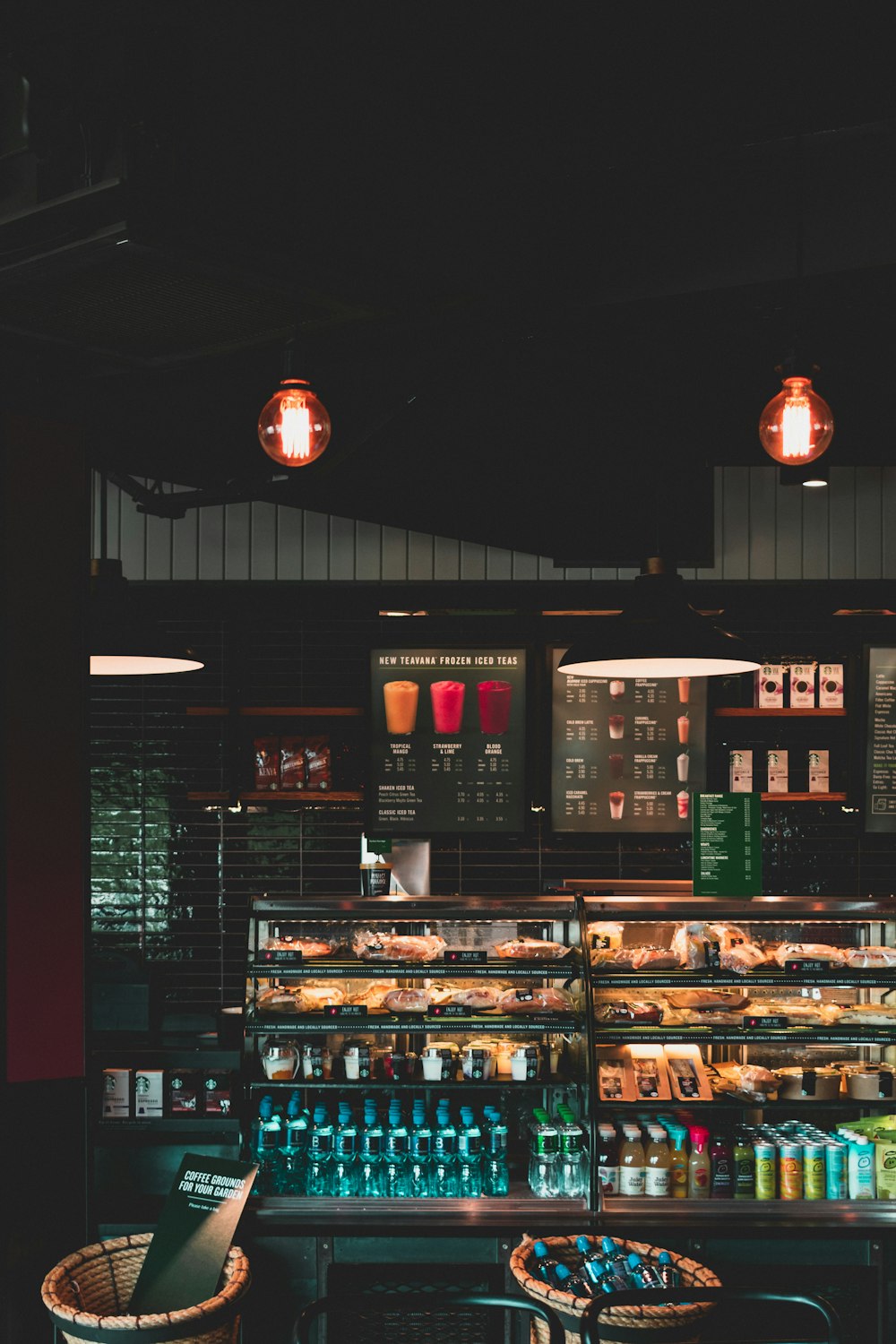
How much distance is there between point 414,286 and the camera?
2.92 m

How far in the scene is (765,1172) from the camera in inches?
148

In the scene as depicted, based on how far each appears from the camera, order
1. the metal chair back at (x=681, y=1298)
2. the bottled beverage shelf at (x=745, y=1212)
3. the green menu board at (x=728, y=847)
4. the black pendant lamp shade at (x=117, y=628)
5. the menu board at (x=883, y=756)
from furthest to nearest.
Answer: the menu board at (x=883, y=756) → the green menu board at (x=728, y=847) → the black pendant lamp shade at (x=117, y=628) → the bottled beverage shelf at (x=745, y=1212) → the metal chair back at (x=681, y=1298)

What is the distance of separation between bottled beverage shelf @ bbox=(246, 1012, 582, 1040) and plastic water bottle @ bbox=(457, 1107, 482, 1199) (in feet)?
0.92

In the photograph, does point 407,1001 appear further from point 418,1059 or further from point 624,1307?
point 624,1307

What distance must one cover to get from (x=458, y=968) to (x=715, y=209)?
8.08 feet

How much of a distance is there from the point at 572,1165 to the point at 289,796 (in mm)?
2889

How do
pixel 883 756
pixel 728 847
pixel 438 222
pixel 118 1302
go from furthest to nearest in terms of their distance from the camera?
pixel 883 756 < pixel 728 847 < pixel 118 1302 < pixel 438 222

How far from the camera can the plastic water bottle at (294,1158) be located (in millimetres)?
3754

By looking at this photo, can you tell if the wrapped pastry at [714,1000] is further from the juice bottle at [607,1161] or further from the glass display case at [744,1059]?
the juice bottle at [607,1161]

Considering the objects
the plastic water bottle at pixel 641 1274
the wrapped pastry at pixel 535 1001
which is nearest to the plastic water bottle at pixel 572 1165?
the wrapped pastry at pixel 535 1001

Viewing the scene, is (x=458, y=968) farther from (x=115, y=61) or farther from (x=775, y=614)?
(x=775, y=614)

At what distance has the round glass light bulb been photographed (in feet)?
10.3

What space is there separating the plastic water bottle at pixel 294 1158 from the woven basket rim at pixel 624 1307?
0.78m

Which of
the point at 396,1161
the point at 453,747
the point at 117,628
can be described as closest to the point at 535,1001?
the point at 396,1161
